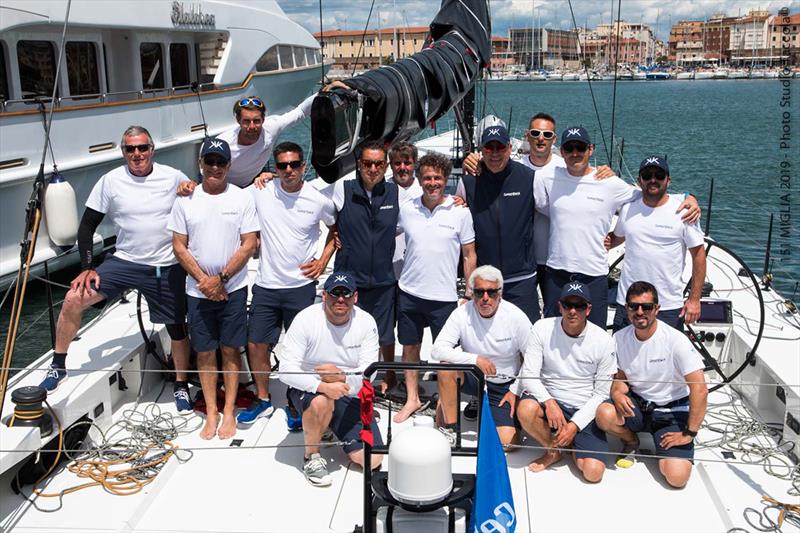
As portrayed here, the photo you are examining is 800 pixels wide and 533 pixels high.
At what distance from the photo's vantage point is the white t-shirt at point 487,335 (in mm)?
4160

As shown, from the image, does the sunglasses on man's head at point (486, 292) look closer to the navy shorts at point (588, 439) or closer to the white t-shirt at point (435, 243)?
the white t-shirt at point (435, 243)

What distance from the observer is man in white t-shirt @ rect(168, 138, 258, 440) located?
430 cm

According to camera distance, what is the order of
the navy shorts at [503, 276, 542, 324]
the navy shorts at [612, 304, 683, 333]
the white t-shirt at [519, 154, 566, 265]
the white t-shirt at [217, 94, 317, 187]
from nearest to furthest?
the navy shorts at [612, 304, 683, 333], the navy shorts at [503, 276, 542, 324], the white t-shirt at [519, 154, 566, 265], the white t-shirt at [217, 94, 317, 187]

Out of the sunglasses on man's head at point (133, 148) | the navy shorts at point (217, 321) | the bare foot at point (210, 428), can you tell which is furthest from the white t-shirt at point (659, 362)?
the sunglasses on man's head at point (133, 148)

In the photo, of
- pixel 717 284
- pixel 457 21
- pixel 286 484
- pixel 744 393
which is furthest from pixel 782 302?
pixel 286 484

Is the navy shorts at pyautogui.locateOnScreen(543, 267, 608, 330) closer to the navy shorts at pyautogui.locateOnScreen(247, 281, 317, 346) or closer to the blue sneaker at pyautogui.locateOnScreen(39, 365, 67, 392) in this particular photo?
the navy shorts at pyautogui.locateOnScreen(247, 281, 317, 346)

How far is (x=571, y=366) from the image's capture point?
4004 millimetres

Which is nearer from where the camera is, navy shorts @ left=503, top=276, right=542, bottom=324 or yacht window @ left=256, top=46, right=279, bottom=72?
navy shorts @ left=503, top=276, right=542, bottom=324

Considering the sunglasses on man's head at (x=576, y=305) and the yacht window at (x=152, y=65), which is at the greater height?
the yacht window at (x=152, y=65)

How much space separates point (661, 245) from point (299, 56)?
15.7 m

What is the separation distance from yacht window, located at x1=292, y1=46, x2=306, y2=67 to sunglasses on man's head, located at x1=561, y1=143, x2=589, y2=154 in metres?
14.7

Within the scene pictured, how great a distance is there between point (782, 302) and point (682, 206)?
2.01 metres

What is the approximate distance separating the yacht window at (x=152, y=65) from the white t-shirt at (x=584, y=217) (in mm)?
10148

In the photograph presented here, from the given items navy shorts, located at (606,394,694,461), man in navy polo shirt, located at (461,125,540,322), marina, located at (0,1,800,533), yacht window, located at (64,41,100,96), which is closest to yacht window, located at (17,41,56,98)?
yacht window, located at (64,41,100,96)
